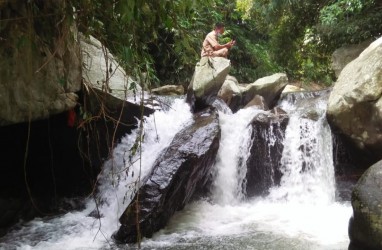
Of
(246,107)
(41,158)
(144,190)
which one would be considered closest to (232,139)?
(246,107)

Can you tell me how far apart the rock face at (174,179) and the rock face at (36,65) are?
1.61m

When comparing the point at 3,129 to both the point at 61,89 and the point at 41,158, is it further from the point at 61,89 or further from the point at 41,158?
the point at 61,89

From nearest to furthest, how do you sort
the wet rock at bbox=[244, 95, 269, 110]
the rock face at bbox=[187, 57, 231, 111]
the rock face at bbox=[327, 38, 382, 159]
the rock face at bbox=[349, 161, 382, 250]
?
the rock face at bbox=[349, 161, 382, 250] → the rock face at bbox=[327, 38, 382, 159] → the rock face at bbox=[187, 57, 231, 111] → the wet rock at bbox=[244, 95, 269, 110]

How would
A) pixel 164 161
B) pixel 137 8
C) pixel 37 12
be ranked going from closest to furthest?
pixel 137 8, pixel 37 12, pixel 164 161

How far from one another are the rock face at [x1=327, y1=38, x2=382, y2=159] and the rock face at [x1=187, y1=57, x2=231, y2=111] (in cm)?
226

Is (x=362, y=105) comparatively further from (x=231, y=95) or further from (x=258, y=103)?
(x=231, y=95)

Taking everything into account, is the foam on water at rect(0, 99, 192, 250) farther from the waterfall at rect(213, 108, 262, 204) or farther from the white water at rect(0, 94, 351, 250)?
the waterfall at rect(213, 108, 262, 204)

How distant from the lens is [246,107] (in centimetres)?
966

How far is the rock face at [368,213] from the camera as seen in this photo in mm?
3758

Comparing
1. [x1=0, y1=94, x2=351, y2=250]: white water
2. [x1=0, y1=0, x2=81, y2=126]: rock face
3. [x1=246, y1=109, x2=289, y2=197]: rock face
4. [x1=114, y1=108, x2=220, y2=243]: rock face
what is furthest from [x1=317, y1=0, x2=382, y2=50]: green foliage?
[x1=0, y1=0, x2=81, y2=126]: rock face

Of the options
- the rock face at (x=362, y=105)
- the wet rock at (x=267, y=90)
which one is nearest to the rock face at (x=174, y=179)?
the rock face at (x=362, y=105)

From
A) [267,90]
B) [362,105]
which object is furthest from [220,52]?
[362,105]

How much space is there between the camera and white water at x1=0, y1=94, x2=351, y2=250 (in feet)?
17.4

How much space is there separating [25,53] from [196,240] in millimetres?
3142
